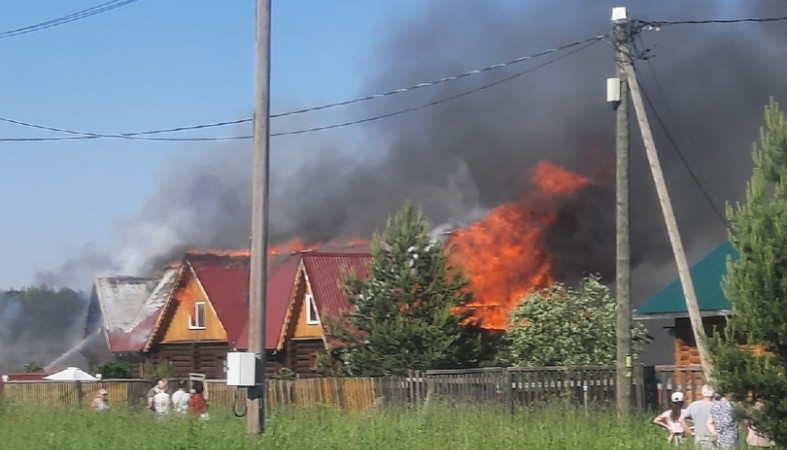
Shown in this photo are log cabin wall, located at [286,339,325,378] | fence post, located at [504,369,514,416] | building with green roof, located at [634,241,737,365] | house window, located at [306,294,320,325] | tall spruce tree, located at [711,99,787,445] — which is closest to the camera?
tall spruce tree, located at [711,99,787,445]

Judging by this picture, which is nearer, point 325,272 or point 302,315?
point 325,272

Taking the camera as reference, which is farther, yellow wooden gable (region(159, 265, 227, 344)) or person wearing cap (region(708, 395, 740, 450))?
yellow wooden gable (region(159, 265, 227, 344))

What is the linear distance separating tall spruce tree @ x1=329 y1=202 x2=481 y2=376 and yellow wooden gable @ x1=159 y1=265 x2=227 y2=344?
1761 cm

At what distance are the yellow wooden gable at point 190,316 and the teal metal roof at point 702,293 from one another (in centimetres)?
2131

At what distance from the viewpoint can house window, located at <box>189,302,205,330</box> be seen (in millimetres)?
46844

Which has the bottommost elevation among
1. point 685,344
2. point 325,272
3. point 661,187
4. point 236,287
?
point 685,344

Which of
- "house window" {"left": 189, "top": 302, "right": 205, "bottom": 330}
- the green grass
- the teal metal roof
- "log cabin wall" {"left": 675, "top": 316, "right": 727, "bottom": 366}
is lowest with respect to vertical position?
the green grass

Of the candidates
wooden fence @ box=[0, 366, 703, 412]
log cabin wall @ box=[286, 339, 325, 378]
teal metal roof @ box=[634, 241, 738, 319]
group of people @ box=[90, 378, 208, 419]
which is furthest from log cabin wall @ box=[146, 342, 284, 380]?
teal metal roof @ box=[634, 241, 738, 319]

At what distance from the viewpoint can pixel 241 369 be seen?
600 inches

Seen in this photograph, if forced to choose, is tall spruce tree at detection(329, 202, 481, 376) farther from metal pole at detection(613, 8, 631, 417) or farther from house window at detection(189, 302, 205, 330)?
house window at detection(189, 302, 205, 330)

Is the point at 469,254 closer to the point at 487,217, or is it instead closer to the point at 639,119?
the point at 487,217

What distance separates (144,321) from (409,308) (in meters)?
24.4

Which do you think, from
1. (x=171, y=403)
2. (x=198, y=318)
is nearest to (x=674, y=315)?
(x=171, y=403)

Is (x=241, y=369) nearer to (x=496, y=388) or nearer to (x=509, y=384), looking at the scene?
(x=509, y=384)
